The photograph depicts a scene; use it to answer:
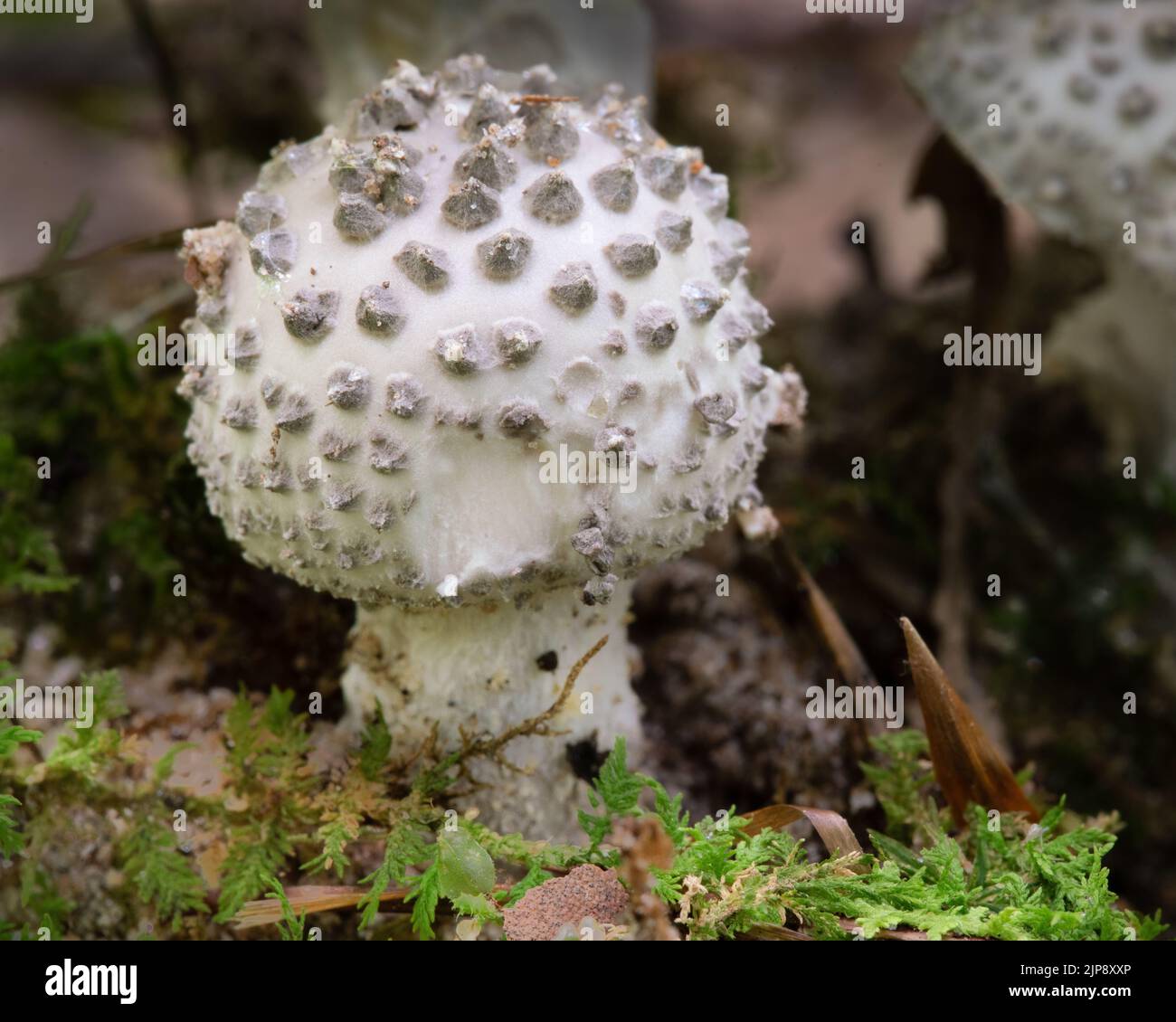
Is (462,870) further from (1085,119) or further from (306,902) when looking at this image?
(1085,119)

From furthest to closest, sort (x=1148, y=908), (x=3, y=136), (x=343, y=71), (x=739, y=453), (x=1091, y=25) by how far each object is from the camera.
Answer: (x=3, y=136)
(x=343, y=71)
(x=1091, y=25)
(x=1148, y=908)
(x=739, y=453)

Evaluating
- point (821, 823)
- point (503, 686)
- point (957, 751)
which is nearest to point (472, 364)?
point (503, 686)

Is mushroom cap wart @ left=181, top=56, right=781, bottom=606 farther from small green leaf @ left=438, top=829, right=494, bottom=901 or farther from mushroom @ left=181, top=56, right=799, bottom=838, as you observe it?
small green leaf @ left=438, top=829, right=494, bottom=901

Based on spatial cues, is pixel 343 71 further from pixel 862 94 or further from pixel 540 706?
pixel 862 94

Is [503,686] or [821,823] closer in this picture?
[821,823]

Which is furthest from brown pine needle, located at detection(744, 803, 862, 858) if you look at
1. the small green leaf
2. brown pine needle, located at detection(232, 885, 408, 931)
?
brown pine needle, located at detection(232, 885, 408, 931)

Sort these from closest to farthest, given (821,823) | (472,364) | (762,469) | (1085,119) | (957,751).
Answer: (472,364)
(821,823)
(957,751)
(1085,119)
(762,469)
